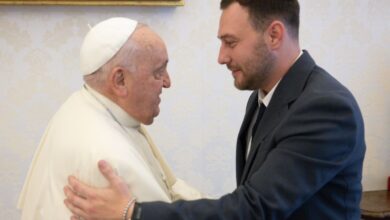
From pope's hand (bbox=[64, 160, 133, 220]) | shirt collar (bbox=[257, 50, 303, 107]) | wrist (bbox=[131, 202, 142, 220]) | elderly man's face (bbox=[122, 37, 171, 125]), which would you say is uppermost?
elderly man's face (bbox=[122, 37, 171, 125])

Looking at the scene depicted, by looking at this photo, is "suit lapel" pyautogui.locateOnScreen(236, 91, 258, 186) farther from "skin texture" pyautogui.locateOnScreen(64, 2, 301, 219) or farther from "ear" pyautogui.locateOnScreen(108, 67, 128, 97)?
"ear" pyautogui.locateOnScreen(108, 67, 128, 97)

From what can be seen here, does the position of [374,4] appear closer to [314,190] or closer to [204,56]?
[204,56]

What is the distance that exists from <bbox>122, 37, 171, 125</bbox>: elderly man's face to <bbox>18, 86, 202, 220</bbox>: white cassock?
0.04 metres

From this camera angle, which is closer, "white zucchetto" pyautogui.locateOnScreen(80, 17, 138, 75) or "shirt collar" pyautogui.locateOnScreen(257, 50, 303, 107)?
"white zucchetto" pyautogui.locateOnScreen(80, 17, 138, 75)

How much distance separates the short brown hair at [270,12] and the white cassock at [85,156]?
1.47 feet

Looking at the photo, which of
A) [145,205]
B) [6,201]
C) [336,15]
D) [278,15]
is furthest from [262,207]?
[336,15]

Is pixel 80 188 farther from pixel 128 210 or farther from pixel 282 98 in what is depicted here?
pixel 282 98

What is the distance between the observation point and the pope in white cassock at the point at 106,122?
1217mm

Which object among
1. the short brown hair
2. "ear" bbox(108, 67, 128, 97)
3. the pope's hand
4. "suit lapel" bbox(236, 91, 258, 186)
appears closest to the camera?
the pope's hand

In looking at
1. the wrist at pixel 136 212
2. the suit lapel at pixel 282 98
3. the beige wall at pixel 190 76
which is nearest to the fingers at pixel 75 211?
the wrist at pixel 136 212

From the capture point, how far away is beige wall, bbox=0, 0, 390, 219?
83.5 inches

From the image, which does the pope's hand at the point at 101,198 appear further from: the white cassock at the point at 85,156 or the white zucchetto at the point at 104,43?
the white zucchetto at the point at 104,43

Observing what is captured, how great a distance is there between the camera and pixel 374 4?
2.57m

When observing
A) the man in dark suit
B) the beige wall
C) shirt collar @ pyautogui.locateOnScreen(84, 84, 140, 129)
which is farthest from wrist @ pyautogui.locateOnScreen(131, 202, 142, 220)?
the beige wall
